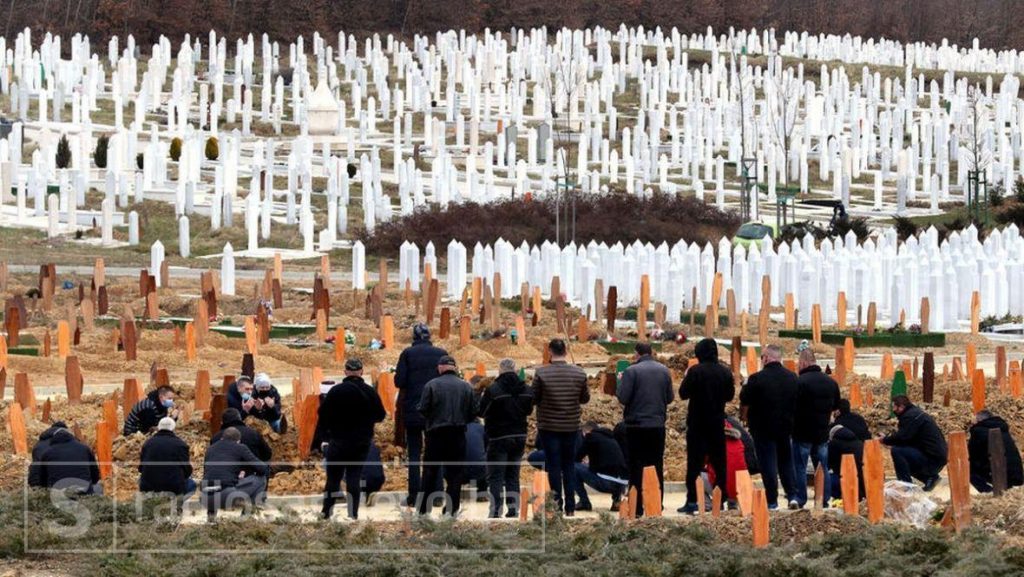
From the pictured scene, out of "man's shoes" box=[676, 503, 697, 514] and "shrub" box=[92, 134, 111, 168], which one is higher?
"shrub" box=[92, 134, 111, 168]

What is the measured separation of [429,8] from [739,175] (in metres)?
27.0

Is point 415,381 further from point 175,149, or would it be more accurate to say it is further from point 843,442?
point 175,149

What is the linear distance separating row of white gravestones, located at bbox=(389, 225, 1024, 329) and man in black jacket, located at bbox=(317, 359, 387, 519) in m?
13.9

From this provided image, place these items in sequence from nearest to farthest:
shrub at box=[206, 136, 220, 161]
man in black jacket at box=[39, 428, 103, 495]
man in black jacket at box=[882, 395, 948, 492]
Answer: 1. man in black jacket at box=[39, 428, 103, 495]
2. man in black jacket at box=[882, 395, 948, 492]
3. shrub at box=[206, 136, 220, 161]

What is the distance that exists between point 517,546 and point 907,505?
3.08m

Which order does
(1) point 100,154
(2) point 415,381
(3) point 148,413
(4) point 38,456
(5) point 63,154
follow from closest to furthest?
(4) point 38,456 < (2) point 415,381 < (3) point 148,413 < (5) point 63,154 < (1) point 100,154

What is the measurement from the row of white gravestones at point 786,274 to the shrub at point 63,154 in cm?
1427

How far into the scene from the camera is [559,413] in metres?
17.3

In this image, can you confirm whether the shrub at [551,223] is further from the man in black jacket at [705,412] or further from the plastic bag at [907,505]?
the plastic bag at [907,505]

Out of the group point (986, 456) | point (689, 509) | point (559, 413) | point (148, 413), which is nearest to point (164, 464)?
point (559, 413)

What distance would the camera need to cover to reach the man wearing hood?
780 inches

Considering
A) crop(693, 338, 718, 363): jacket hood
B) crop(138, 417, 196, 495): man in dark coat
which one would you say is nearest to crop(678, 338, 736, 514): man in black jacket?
crop(693, 338, 718, 363): jacket hood

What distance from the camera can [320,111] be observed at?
5228 centimetres

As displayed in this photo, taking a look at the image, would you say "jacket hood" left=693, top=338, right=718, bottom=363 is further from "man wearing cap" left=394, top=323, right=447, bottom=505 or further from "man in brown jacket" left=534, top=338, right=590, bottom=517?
"man wearing cap" left=394, top=323, right=447, bottom=505
